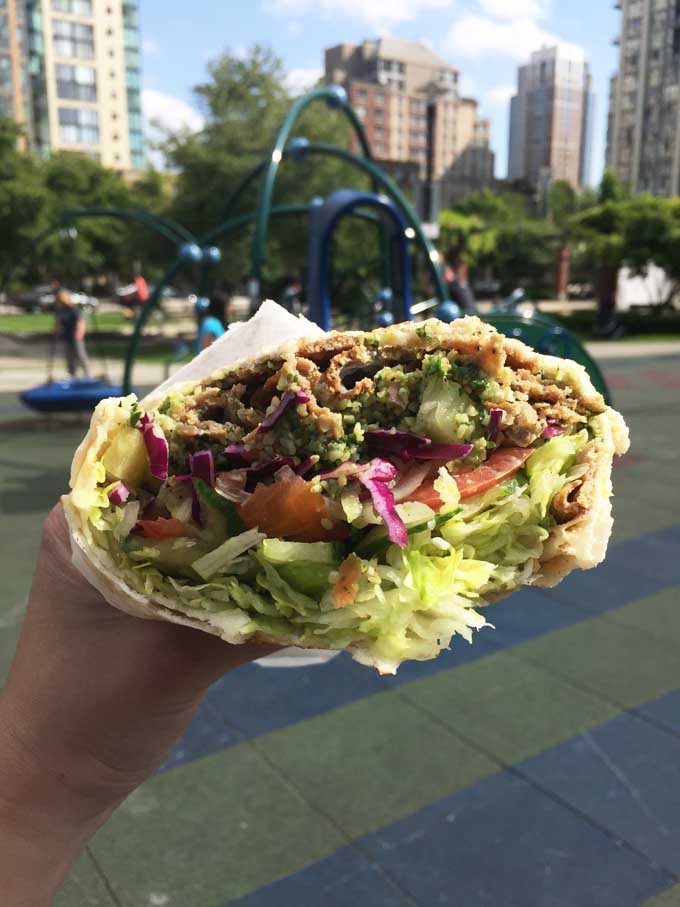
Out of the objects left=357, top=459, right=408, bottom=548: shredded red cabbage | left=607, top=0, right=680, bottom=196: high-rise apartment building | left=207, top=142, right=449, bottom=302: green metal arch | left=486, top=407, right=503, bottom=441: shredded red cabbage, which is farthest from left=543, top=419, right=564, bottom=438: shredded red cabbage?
left=607, top=0, right=680, bottom=196: high-rise apartment building

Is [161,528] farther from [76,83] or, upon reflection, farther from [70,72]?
[70,72]

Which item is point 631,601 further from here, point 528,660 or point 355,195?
point 355,195

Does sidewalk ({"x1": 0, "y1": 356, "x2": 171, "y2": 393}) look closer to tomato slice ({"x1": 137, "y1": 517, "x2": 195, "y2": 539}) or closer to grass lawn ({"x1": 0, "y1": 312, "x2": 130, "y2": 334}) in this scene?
grass lawn ({"x1": 0, "y1": 312, "x2": 130, "y2": 334})

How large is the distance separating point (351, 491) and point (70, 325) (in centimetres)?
1619

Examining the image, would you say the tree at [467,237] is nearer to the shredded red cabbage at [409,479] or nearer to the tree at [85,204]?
the tree at [85,204]

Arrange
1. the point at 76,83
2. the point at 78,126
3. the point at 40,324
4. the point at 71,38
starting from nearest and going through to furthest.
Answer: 1. the point at 40,324
2. the point at 71,38
3. the point at 76,83
4. the point at 78,126

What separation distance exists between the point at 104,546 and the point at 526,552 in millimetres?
1066

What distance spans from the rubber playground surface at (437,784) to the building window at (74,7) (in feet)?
360

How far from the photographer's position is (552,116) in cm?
15600

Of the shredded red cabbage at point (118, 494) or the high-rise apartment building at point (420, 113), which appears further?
the high-rise apartment building at point (420, 113)

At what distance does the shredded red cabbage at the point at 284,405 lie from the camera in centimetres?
191

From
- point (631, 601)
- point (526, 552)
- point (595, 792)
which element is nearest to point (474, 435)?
point (526, 552)

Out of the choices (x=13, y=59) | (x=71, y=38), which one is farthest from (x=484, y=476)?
(x=13, y=59)

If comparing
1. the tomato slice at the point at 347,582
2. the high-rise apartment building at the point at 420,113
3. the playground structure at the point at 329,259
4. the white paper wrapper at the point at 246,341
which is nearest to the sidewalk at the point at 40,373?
the playground structure at the point at 329,259
